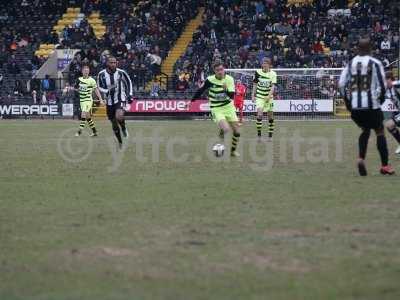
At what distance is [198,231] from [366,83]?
640 centimetres

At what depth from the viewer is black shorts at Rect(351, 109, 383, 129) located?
47.0ft

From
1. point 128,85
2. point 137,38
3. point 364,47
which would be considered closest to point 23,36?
point 137,38

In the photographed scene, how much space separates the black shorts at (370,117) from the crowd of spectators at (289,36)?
29.1 m

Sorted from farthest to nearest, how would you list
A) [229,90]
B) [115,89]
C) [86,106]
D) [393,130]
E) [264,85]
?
[86,106]
[264,85]
[115,89]
[229,90]
[393,130]

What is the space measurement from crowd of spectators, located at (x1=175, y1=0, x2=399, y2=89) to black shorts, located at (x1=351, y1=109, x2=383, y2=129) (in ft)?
95.5

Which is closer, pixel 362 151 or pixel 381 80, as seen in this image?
pixel 381 80

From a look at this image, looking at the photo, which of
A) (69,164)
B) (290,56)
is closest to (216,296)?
(69,164)

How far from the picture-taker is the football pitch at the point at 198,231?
6543 mm

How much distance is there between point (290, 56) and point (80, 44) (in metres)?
12.2

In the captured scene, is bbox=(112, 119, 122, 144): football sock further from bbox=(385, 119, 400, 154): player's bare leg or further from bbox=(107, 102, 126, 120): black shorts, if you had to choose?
bbox=(385, 119, 400, 154): player's bare leg

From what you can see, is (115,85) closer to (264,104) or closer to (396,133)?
(264,104)

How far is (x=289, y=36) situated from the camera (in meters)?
45.2

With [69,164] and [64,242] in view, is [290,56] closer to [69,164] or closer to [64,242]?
[69,164]

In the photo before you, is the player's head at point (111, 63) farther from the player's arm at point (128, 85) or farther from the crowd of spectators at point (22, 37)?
the crowd of spectators at point (22, 37)
